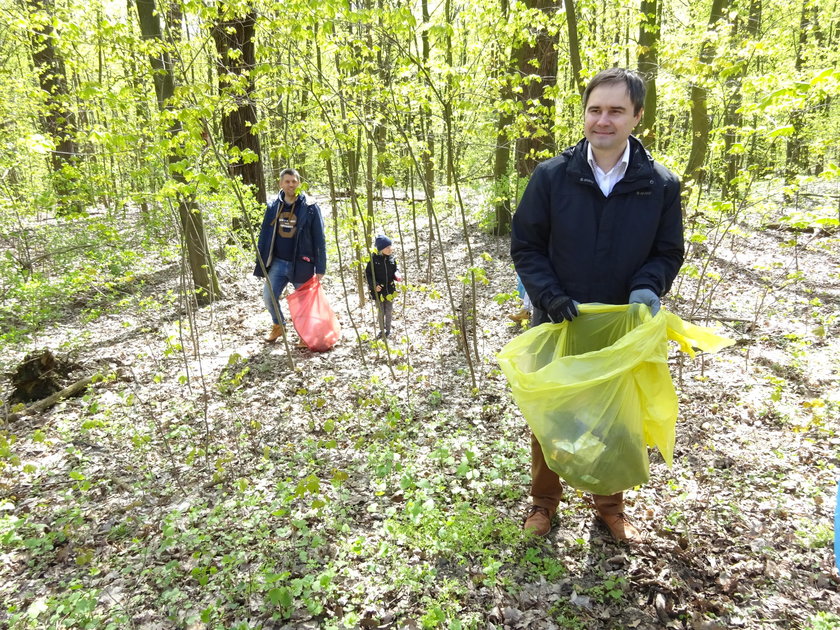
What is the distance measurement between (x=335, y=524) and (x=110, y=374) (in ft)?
9.45

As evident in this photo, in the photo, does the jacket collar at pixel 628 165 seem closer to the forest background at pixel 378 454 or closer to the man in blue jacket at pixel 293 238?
the forest background at pixel 378 454

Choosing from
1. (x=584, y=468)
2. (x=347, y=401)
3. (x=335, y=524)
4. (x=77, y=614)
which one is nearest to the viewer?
(x=584, y=468)

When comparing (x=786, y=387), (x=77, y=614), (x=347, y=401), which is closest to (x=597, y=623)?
(x=77, y=614)

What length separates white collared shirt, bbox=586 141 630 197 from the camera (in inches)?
77.1

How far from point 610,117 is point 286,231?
366cm

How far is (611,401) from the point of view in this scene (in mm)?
1837

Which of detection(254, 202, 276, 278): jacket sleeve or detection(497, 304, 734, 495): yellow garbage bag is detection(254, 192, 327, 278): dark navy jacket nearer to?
detection(254, 202, 276, 278): jacket sleeve

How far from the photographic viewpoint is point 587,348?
2.10 meters

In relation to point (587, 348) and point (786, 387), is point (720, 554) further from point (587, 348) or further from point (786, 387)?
point (786, 387)

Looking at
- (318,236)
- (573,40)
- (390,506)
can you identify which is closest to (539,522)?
(390,506)

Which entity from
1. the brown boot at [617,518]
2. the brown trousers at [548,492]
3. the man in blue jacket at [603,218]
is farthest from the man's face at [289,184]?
the brown boot at [617,518]

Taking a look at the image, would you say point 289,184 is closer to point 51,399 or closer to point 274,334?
point 274,334

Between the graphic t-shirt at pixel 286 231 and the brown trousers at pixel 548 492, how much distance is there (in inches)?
134

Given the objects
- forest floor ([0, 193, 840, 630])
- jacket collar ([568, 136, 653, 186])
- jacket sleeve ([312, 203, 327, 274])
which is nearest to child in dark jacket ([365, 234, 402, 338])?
jacket sleeve ([312, 203, 327, 274])
